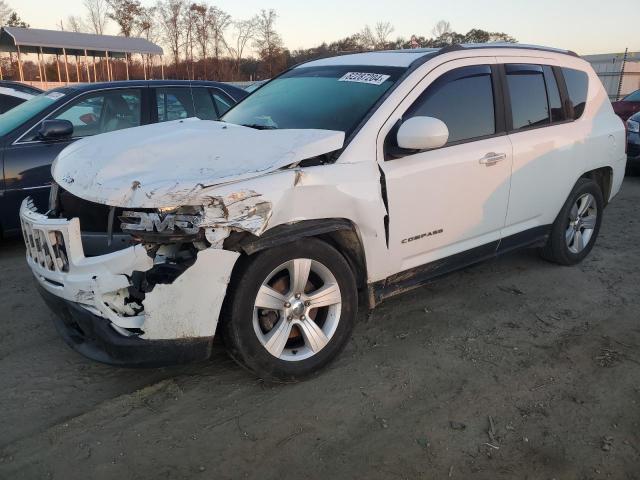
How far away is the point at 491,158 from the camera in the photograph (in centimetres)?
379

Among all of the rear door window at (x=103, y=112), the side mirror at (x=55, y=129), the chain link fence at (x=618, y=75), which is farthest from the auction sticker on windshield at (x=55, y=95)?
the chain link fence at (x=618, y=75)

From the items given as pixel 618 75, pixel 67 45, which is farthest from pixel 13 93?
pixel 618 75

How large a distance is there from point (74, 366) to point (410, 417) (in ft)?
6.71

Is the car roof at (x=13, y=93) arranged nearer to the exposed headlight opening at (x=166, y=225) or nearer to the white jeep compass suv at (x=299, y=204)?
the white jeep compass suv at (x=299, y=204)

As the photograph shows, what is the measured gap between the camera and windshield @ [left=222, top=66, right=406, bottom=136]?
11.1ft

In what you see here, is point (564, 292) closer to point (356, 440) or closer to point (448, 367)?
point (448, 367)

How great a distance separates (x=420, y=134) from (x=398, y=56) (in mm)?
933

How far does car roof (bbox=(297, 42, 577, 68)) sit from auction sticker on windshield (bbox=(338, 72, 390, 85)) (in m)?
0.14

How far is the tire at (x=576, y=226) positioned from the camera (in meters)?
4.71

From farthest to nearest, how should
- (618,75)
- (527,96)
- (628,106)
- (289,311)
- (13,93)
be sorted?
(618,75) < (628,106) < (13,93) < (527,96) < (289,311)

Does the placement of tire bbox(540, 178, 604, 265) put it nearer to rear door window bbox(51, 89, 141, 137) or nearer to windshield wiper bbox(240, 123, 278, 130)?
windshield wiper bbox(240, 123, 278, 130)

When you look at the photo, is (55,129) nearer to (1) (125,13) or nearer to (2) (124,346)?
(2) (124,346)

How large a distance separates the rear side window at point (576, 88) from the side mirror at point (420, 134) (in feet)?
6.76

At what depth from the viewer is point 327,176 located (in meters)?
2.95
